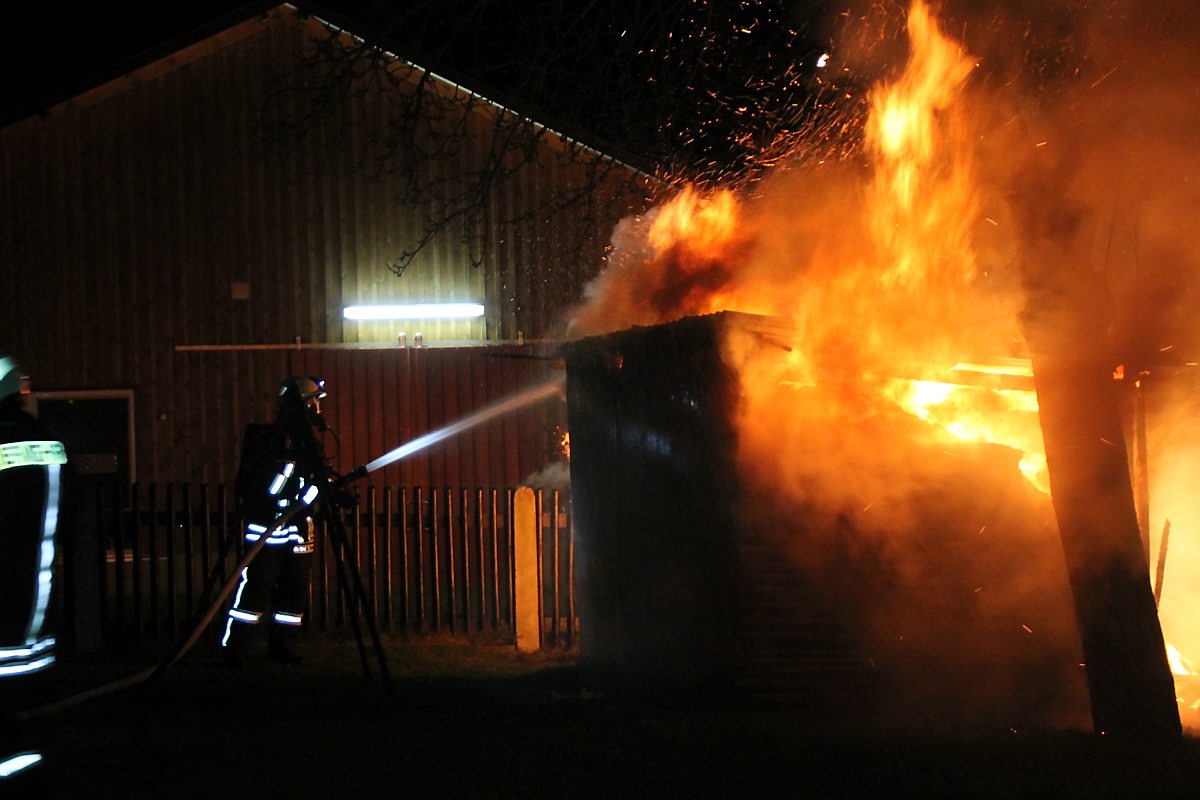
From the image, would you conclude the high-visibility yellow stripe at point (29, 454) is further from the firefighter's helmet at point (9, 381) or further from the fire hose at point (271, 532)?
the fire hose at point (271, 532)

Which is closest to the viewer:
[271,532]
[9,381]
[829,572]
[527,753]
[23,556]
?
[23,556]

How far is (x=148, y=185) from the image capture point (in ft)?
55.5

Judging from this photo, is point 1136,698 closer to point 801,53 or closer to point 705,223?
→ point 705,223

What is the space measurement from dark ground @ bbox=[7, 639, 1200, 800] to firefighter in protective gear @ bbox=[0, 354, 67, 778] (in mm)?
153

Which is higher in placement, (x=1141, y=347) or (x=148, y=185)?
(x=148, y=185)

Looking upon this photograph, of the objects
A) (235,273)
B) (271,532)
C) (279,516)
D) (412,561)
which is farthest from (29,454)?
(235,273)

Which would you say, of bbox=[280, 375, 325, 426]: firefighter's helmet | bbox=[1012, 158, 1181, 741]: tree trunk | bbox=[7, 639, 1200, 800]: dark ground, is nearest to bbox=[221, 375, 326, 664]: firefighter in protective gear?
bbox=[280, 375, 325, 426]: firefighter's helmet

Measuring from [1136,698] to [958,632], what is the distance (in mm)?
1101

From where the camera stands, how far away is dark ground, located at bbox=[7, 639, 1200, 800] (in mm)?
5043

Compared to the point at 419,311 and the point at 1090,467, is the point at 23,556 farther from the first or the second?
the point at 419,311

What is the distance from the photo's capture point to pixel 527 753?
5.66m

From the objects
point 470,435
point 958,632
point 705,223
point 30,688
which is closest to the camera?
point 30,688

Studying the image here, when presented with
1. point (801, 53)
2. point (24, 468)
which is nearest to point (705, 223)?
point (801, 53)

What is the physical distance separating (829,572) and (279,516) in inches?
150
